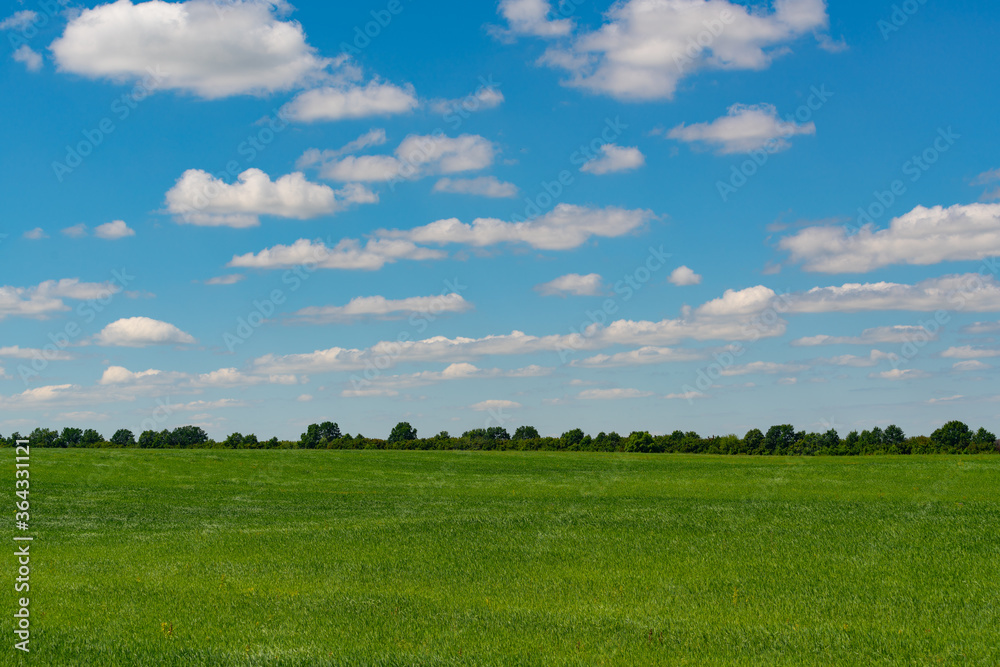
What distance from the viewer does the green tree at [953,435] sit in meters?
90.8

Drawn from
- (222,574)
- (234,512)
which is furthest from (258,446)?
(222,574)

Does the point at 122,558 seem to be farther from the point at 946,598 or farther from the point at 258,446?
A: the point at 258,446

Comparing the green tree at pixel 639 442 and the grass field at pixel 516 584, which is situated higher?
the green tree at pixel 639 442

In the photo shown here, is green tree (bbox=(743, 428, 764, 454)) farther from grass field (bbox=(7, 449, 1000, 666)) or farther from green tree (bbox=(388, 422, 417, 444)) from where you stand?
grass field (bbox=(7, 449, 1000, 666))

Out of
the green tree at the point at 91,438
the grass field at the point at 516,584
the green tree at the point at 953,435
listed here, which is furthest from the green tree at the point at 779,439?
the green tree at the point at 91,438

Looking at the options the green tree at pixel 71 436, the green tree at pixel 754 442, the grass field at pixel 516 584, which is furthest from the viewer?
the green tree at pixel 71 436

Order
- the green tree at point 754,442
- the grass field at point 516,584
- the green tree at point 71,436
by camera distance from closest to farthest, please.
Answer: the grass field at point 516,584
the green tree at point 754,442
the green tree at point 71,436

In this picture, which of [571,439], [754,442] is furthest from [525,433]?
[754,442]

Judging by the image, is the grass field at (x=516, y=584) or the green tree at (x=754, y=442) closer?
the grass field at (x=516, y=584)

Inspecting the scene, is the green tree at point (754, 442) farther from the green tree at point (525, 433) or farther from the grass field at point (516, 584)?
the grass field at point (516, 584)

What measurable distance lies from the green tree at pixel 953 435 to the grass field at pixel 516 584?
70300 mm

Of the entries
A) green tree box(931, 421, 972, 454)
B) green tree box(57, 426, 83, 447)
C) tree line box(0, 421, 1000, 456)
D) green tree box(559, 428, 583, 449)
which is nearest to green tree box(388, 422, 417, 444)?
tree line box(0, 421, 1000, 456)

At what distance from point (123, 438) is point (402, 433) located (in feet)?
133

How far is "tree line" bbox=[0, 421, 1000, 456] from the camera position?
3598 inches
